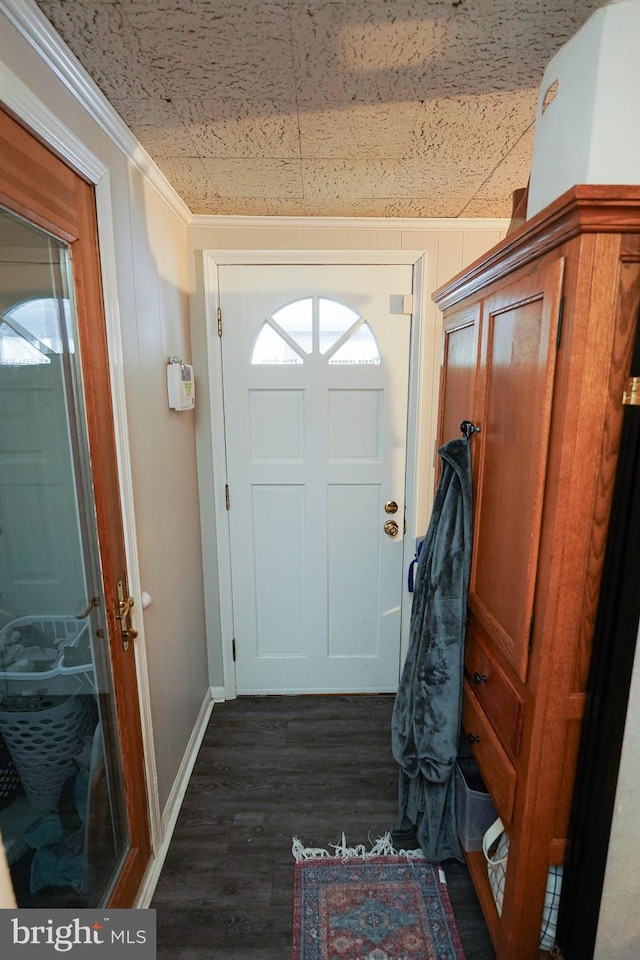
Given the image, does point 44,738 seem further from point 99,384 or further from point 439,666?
point 439,666

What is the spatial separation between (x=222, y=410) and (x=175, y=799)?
166cm

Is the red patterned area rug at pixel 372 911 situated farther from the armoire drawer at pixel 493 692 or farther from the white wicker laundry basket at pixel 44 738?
the white wicker laundry basket at pixel 44 738

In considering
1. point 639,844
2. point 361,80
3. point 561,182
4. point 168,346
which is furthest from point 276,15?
point 639,844

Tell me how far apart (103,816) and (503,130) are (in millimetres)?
2342

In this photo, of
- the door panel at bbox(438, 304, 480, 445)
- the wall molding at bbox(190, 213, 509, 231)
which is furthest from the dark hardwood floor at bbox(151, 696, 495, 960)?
the wall molding at bbox(190, 213, 509, 231)

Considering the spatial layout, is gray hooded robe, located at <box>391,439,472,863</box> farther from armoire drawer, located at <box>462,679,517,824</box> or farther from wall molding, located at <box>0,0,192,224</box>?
wall molding, located at <box>0,0,192,224</box>

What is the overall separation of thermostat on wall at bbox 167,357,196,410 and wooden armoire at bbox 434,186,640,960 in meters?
1.12

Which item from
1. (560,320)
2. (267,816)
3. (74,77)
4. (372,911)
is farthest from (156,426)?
(372,911)

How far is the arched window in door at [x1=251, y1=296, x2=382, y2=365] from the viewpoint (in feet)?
7.13

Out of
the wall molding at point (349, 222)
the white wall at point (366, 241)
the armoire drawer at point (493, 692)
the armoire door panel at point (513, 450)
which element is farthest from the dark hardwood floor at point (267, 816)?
the wall molding at point (349, 222)

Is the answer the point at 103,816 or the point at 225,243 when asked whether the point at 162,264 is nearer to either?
the point at 225,243

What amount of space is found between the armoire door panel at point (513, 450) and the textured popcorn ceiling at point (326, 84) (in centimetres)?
52

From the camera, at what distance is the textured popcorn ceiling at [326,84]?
3.06 ft

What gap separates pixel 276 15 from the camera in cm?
93
